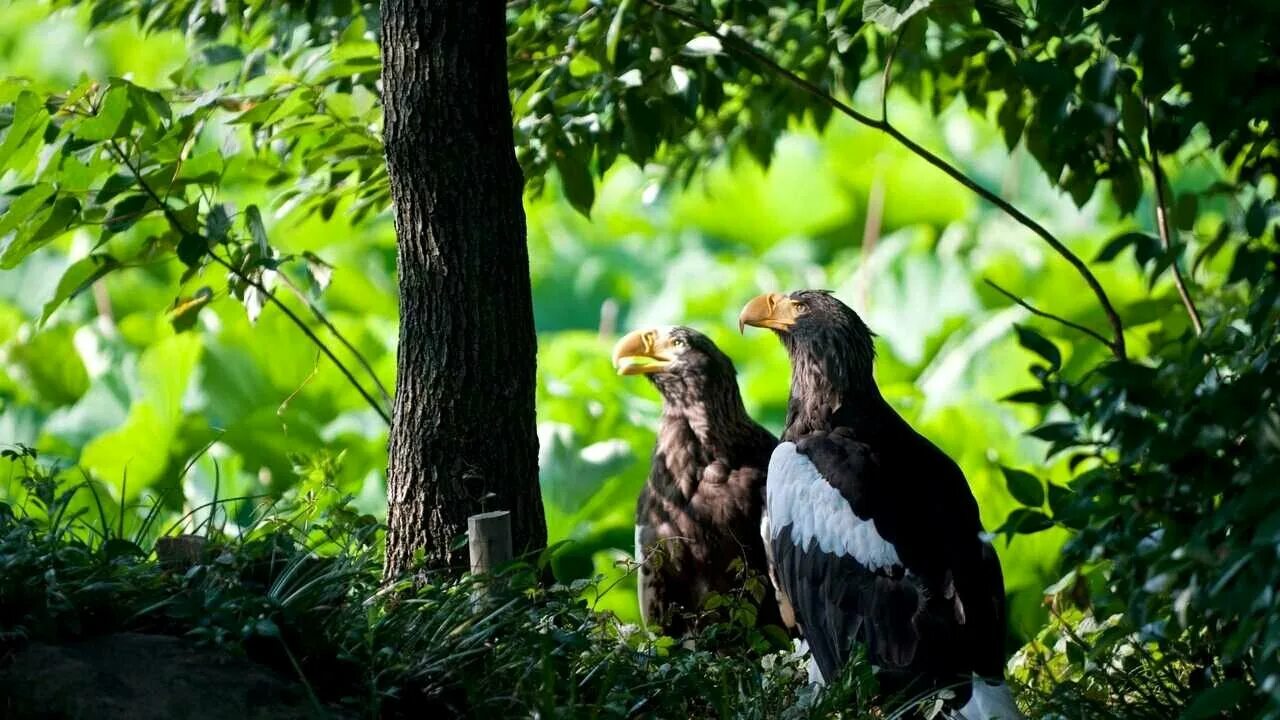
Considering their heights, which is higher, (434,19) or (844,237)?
(844,237)

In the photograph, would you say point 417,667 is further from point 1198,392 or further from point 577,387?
point 577,387

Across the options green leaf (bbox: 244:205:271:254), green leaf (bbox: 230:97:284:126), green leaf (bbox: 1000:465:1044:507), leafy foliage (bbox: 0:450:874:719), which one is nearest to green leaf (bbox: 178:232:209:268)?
green leaf (bbox: 244:205:271:254)

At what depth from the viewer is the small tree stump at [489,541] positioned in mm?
2744

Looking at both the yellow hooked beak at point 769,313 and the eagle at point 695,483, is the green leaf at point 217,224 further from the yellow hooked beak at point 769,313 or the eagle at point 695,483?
the yellow hooked beak at point 769,313

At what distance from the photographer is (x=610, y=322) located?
27.9ft

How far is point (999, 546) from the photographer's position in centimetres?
560

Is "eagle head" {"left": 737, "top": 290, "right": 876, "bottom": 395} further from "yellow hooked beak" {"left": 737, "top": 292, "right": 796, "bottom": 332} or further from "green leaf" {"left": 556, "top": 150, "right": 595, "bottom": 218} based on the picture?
"green leaf" {"left": 556, "top": 150, "right": 595, "bottom": 218}

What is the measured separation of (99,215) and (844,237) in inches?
299

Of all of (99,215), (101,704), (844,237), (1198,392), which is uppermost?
(844,237)

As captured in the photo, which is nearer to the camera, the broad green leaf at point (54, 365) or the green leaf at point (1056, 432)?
the green leaf at point (1056, 432)

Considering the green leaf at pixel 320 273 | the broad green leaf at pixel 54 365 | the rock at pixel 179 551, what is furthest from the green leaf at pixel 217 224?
the broad green leaf at pixel 54 365

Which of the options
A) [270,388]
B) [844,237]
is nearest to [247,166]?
[270,388]

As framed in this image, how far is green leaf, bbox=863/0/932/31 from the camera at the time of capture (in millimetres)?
2762

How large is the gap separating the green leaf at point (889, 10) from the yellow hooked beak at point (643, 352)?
63.3 inches
